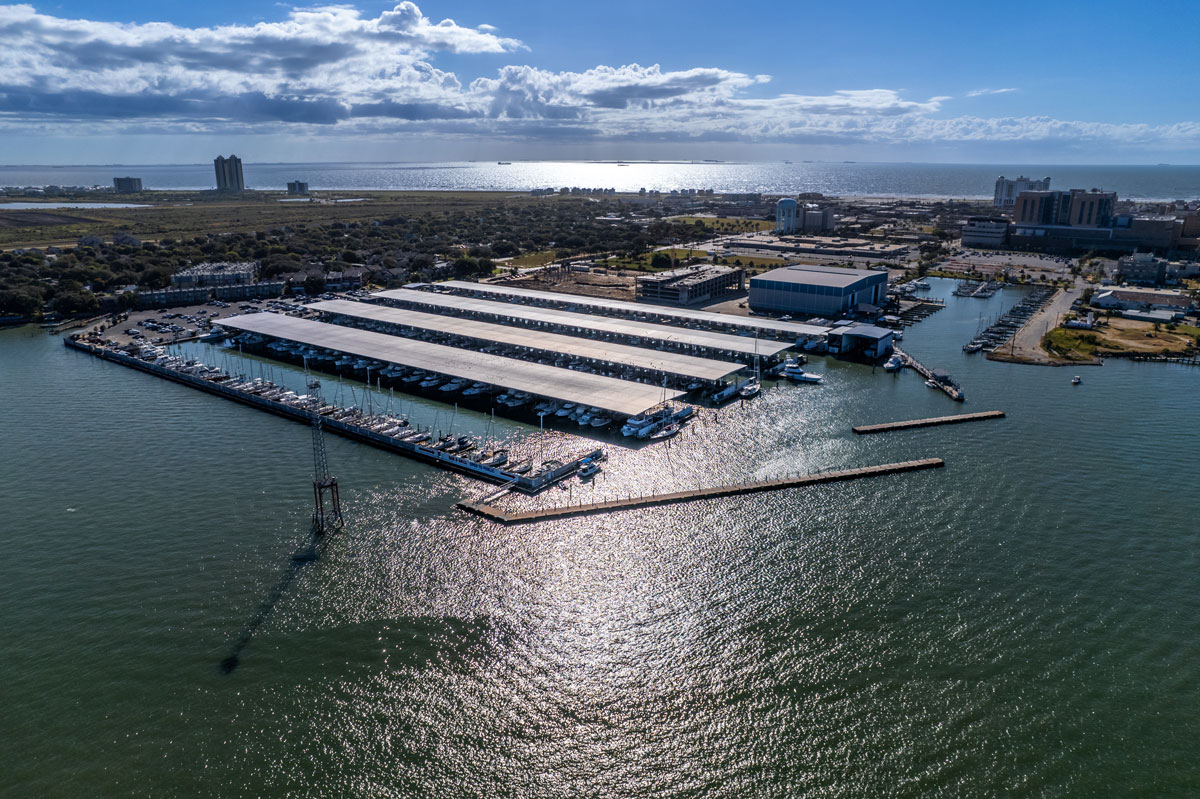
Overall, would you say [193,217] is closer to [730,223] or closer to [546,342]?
[730,223]

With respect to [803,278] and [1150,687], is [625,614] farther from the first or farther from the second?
[803,278]

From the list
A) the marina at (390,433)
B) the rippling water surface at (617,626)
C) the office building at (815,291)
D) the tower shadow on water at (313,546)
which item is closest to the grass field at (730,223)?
the office building at (815,291)

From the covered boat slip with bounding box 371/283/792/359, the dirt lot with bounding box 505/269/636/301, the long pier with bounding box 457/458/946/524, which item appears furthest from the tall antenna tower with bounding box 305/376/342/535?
the dirt lot with bounding box 505/269/636/301

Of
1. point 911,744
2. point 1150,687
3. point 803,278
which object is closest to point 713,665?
point 911,744

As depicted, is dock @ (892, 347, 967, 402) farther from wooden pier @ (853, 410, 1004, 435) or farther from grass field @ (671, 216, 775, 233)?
grass field @ (671, 216, 775, 233)

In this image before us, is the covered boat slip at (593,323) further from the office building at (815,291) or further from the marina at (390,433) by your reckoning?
the marina at (390,433)

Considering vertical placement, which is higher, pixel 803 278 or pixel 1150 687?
pixel 803 278
